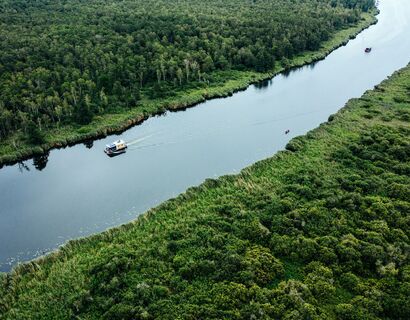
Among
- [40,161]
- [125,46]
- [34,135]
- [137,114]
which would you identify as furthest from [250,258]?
[125,46]

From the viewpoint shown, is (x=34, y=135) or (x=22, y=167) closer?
(x=22, y=167)

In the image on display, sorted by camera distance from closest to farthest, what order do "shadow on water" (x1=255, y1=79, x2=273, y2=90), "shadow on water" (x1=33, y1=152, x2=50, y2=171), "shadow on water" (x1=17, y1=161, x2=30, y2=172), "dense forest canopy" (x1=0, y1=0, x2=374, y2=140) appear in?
"shadow on water" (x1=17, y1=161, x2=30, y2=172) → "shadow on water" (x1=33, y1=152, x2=50, y2=171) → "dense forest canopy" (x1=0, y1=0, x2=374, y2=140) → "shadow on water" (x1=255, y1=79, x2=273, y2=90)

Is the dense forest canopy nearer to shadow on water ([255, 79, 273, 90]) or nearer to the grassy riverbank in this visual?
the grassy riverbank

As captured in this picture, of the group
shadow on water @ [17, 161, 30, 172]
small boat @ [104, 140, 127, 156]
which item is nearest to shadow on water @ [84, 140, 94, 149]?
small boat @ [104, 140, 127, 156]

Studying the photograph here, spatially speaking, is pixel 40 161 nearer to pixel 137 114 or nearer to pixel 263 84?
pixel 137 114

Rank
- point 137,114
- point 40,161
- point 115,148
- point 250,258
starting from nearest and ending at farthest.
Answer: point 250,258 < point 40,161 < point 115,148 < point 137,114

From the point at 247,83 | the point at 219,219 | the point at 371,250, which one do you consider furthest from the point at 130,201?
the point at 247,83
